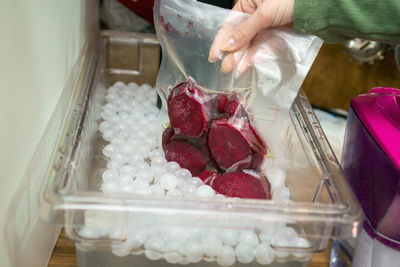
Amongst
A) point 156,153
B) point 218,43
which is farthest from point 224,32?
point 156,153

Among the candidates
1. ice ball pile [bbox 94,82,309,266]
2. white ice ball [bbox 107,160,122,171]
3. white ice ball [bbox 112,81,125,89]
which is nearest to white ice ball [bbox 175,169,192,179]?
ice ball pile [bbox 94,82,309,266]

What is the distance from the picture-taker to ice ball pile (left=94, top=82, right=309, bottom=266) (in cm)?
52

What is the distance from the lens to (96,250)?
1.76 feet

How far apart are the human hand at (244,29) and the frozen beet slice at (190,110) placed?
6 cm

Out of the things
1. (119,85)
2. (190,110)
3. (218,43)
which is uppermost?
(218,43)

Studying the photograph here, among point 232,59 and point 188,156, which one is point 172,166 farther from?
point 232,59

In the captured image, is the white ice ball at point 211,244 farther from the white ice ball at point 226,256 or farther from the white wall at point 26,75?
the white wall at point 26,75

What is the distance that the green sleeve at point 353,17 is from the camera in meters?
0.56

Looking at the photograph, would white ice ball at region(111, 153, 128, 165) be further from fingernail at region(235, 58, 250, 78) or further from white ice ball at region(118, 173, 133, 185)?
fingernail at region(235, 58, 250, 78)

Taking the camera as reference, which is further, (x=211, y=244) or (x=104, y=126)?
(x=104, y=126)

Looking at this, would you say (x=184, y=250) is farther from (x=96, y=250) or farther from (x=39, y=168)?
(x=39, y=168)

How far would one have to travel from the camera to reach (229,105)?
68 cm

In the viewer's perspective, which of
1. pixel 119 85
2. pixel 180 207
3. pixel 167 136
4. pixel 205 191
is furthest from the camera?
pixel 119 85

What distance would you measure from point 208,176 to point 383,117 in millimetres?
280
